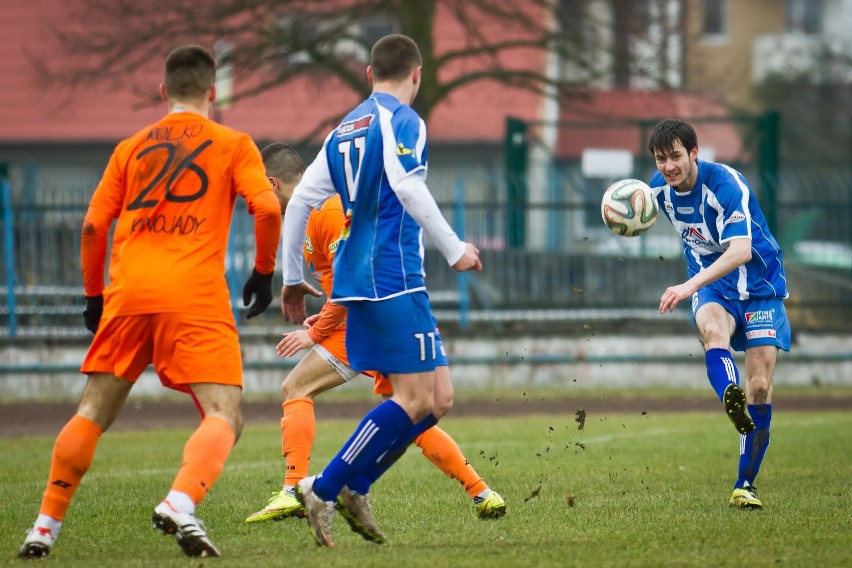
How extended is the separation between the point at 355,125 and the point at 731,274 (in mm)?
2973

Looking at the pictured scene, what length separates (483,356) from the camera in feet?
55.1

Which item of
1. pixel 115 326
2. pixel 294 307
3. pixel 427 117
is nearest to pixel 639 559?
pixel 294 307

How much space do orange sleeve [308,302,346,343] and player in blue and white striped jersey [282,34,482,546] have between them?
117 centimetres

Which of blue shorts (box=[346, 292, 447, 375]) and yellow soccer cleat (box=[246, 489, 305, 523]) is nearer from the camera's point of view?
blue shorts (box=[346, 292, 447, 375])

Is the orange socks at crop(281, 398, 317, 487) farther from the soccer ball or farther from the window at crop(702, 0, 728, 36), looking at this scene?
the window at crop(702, 0, 728, 36)

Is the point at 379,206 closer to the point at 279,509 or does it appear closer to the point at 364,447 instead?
the point at 364,447

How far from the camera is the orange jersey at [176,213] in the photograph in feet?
17.9

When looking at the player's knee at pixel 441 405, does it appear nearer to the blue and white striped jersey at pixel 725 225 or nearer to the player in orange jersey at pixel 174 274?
the player in orange jersey at pixel 174 274

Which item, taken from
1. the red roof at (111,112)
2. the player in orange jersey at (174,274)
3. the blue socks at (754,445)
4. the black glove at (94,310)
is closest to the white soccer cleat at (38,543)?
the player in orange jersey at (174,274)

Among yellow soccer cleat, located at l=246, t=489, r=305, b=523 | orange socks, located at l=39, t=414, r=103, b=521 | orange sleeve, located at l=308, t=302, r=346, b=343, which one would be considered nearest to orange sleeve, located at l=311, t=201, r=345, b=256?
orange sleeve, located at l=308, t=302, r=346, b=343

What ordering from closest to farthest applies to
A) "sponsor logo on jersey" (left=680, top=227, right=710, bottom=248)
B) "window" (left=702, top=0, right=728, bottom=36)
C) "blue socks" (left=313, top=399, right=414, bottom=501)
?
1. "blue socks" (left=313, top=399, right=414, bottom=501)
2. "sponsor logo on jersey" (left=680, top=227, right=710, bottom=248)
3. "window" (left=702, top=0, right=728, bottom=36)

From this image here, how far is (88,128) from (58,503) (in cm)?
2891

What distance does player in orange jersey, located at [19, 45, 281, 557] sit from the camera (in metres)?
5.41

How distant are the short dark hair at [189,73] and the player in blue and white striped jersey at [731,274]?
2.96m
